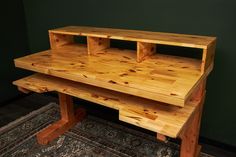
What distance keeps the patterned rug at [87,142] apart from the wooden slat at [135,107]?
632mm

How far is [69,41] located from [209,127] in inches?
55.0

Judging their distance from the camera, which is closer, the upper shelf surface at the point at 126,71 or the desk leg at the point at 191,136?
the upper shelf surface at the point at 126,71

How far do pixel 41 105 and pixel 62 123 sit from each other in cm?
63

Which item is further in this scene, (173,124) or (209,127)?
(209,127)

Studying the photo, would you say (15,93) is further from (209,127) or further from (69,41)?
(209,127)

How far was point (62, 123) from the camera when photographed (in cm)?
217

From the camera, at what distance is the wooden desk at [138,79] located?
1.12 meters

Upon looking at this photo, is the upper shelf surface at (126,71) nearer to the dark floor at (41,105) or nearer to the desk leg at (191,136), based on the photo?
the desk leg at (191,136)

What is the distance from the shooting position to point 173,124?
1.09 m

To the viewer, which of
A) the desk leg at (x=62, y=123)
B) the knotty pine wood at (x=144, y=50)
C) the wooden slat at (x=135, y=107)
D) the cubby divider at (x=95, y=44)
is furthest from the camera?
the desk leg at (x=62, y=123)

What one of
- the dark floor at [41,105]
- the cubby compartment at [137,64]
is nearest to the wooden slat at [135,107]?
the cubby compartment at [137,64]

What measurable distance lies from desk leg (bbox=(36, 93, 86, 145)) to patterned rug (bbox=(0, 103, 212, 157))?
5 centimetres

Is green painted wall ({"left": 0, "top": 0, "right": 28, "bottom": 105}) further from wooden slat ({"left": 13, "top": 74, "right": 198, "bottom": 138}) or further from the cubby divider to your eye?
the cubby divider

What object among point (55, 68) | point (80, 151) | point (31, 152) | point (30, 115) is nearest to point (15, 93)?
point (30, 115)
